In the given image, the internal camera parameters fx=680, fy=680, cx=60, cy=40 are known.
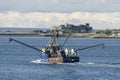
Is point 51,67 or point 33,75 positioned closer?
point 33,75

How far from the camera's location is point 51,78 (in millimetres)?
102750

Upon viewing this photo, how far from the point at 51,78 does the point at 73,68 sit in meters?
19.5

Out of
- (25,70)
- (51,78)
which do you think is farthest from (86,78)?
(25,70)

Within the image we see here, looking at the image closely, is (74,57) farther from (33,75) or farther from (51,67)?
(33,75)

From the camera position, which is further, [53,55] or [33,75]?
[53,55]

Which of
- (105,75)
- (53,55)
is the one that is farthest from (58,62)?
(105,75)

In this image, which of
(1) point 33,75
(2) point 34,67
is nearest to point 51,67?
(2) point 34,67

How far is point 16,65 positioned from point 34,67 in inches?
277

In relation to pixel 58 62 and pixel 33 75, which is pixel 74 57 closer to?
pixel 58 62

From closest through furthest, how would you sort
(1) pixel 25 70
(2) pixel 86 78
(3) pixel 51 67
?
(2) pixel 86 78 → (1) pixel 25 70 → (3) pixel 51 67

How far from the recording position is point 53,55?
133m

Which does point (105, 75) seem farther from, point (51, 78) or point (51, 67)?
point (51, 67)

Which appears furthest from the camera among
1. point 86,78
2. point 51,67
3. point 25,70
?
point 51,67

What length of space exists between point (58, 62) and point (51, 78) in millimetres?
29552
